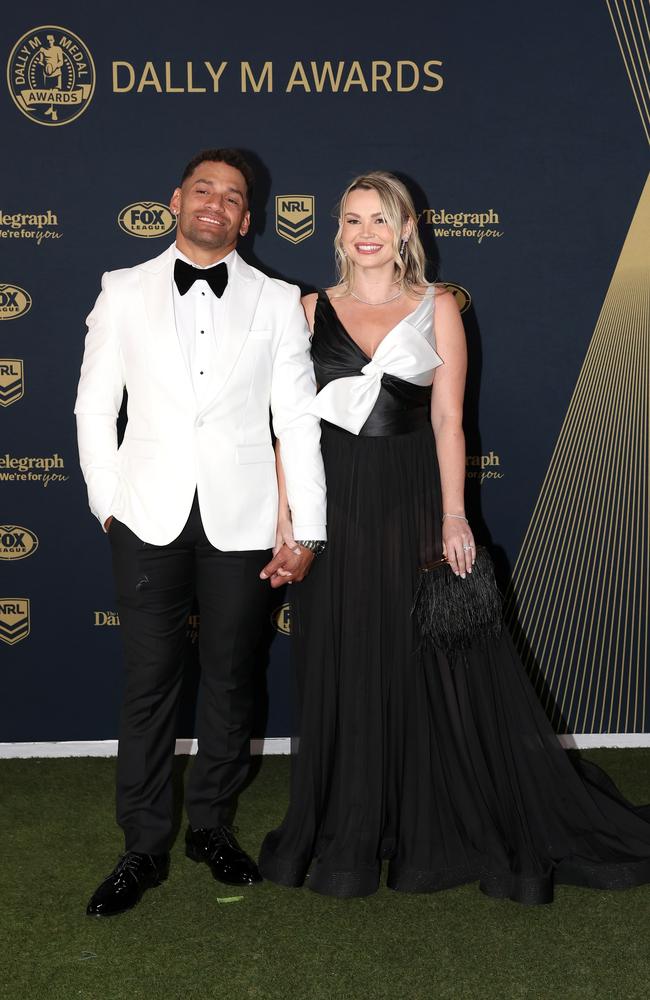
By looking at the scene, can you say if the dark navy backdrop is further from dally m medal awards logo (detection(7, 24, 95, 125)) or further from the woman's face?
the woman's face

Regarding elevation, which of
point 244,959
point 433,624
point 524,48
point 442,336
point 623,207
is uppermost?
point 524,48

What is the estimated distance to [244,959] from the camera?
2518 millimetres

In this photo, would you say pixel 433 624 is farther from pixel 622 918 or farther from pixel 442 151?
pixel 442 151

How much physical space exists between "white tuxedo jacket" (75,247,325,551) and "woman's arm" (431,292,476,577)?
0.34 m

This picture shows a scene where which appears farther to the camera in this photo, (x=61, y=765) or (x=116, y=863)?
(x=61, y=765)

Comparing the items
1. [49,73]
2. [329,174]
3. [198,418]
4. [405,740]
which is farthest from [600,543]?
[49,73]

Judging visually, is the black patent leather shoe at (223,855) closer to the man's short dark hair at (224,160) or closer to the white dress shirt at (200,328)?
the white dress shirt at (200,328)

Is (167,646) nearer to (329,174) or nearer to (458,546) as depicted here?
(458,546)

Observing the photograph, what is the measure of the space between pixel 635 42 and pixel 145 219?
73.1 inches

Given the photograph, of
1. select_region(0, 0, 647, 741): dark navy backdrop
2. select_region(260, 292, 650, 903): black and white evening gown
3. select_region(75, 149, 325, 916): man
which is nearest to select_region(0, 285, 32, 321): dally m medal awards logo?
select_region(0, 0, 647, 741): dark navy backdrop

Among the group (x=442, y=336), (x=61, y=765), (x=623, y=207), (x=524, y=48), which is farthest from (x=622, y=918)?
(x=524, y=48)

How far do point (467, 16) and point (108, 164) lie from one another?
1.37m

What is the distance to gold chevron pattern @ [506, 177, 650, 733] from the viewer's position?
3.91m

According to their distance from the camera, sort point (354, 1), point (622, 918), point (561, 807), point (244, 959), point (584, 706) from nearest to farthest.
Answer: point (244, 959), point (622, 918), point (561, 807), point (354, 1), point (584, 706)
